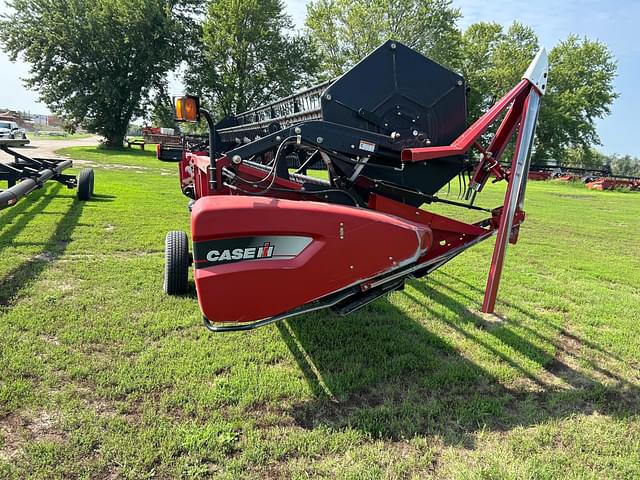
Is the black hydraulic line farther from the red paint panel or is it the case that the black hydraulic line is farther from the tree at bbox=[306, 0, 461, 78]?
the tree at bbox=[306, 0, 461, 78]

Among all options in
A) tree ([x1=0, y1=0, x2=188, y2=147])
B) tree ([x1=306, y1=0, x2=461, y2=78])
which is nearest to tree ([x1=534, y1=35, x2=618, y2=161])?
tree ([x1=306, y1=0, x2=461, y2=78])

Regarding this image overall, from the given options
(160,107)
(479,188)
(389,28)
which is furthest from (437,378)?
(389,28)

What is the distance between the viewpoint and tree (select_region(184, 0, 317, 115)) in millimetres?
31875

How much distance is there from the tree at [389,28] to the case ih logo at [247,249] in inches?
1371

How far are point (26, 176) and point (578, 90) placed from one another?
47.5 metres

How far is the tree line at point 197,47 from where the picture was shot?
2934 centimetres

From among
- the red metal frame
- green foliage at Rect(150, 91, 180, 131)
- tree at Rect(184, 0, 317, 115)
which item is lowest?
the red metal frame

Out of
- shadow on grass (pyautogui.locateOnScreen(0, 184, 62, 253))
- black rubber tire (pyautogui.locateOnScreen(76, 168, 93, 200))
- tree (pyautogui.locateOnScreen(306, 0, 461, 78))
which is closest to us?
shadow on grass (pyautogui.locateOnScreen(0, 184, 62, 253))

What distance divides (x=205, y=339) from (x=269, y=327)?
51 cm

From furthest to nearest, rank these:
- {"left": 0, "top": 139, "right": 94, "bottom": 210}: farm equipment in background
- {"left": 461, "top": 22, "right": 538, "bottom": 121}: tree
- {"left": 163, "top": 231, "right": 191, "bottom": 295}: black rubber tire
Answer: {"left": 461, "top": 22, "right": 538, "bottom": 121}: tree
{"left": 0, "top": 139, "right": 94, "bottom": 210}: farm equipment in background
{"left": 163, "top": 231, "right": 191, "bottom": 295}: black rubber tire

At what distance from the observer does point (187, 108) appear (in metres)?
2.68

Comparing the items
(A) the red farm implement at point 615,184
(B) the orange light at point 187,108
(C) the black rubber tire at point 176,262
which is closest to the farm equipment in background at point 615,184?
(A) the red farm implement at point 615,184

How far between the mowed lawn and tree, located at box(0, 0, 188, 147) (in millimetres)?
28924

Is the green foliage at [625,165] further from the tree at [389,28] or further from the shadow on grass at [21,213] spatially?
the shadow on grass at [21,213]
